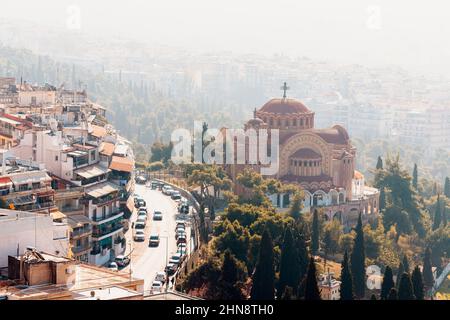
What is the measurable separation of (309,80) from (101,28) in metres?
55.1

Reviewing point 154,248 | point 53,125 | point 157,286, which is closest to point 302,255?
point 157,286

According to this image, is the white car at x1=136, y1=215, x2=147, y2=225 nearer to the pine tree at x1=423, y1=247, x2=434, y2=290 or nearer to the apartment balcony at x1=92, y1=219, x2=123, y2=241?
the apartment balcony at x1=92, y1=219, x2=123, y2=241

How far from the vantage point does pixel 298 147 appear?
50438 millimetres

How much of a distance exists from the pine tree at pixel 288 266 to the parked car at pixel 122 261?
467 centimetres

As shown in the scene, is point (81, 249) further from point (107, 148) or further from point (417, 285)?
point (417, 285)

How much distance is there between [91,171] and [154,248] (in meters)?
2.93

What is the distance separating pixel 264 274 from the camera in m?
33.0

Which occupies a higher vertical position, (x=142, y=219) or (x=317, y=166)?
(x=317, y=166)

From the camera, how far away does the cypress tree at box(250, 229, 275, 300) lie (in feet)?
107

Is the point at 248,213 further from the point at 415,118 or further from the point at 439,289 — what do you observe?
the point at 415,118

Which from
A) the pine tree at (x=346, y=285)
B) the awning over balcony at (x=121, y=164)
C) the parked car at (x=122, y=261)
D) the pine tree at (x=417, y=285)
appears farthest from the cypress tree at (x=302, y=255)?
the awning over balcony at (x=121, y=164)

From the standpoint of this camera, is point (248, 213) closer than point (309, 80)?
Yes

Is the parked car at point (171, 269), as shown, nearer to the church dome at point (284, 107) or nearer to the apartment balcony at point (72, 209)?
the apartment balcony at point (72, 209)

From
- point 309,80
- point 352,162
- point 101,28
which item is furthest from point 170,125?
point 101,28
